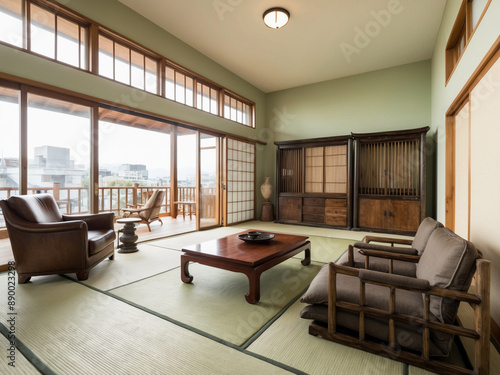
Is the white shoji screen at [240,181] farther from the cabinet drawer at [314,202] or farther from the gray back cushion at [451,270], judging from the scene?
the gray back cushion at [451,270]

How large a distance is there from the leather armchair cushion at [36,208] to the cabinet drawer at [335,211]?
476cm

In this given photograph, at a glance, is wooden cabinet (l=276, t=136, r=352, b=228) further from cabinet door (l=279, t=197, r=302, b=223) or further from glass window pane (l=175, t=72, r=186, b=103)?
glass window pane (l=175, t=72, r=186, b=103)

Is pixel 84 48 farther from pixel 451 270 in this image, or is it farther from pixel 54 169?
pixel 451 270

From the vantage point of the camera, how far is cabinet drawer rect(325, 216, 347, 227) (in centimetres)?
549

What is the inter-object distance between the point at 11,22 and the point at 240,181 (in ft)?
14.8

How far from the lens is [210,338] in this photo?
157 centimetres

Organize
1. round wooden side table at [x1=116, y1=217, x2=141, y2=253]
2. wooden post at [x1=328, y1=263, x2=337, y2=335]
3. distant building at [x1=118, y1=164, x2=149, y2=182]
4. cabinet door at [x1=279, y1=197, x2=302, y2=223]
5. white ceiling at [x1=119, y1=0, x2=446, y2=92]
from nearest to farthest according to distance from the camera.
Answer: wooden post at [x1=328, y1=263, x2=337, y2=335], round wooden side table at [x1=116, y1=217, x2=141, y2=253], white ceiling at [x1=119, y1=0, x2=446, y2=92], cabinet door at [x1=279, y1=197, x2=302, y2=223], distant building at [x1=118, y1=164, x2=149, y2=182]

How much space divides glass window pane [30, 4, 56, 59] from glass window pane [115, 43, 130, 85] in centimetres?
78

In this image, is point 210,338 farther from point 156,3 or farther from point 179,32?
point 179,32

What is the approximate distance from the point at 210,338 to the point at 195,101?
14.5ft

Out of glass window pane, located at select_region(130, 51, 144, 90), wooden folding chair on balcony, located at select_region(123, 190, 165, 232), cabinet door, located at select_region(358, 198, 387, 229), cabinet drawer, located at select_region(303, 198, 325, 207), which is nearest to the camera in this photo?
glass window pane, located at select_region(130, 51, 144, 90)

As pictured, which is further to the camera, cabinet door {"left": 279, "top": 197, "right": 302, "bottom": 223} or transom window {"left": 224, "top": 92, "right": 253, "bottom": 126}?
cabinet door {"left": 279, "top": 197, "right": 302, "bottom": 223}

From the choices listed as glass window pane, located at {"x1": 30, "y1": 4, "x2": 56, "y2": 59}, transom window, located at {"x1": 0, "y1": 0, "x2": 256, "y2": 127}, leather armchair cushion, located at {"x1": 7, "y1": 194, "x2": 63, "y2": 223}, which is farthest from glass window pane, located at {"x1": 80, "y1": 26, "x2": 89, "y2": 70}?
leather armchair cushion, located at {"x1": 7, "y1": 194, "x2": 63, "y2": 223}

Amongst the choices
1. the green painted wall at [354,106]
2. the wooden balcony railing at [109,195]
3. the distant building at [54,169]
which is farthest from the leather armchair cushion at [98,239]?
the green painted wall at [354,106]
